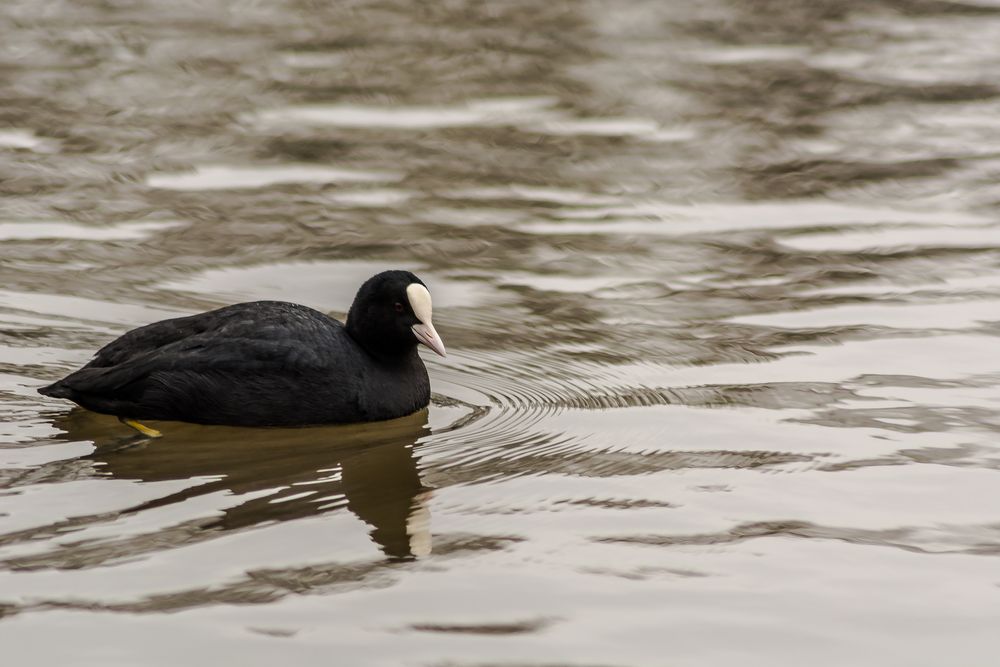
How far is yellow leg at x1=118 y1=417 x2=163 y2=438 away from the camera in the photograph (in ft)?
22.6

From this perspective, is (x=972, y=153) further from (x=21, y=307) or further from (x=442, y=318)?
(x=21, y=307)

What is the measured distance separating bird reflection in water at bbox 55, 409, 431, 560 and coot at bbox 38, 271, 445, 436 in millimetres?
92

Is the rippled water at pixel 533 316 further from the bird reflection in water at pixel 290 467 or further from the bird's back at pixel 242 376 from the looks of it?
the bird's back at pixel 242 376

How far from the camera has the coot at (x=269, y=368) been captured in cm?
691

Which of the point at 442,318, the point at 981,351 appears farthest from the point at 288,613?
the point at 981,351

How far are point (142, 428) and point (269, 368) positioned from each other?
574 millimetres

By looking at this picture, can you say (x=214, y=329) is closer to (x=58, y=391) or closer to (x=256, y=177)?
(x=58, y=391)

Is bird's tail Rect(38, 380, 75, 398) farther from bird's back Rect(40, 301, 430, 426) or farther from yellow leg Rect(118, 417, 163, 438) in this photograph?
yellow leg Rect(118, 417, 163, 438)

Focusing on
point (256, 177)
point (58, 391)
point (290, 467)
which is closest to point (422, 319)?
point (290, 467)

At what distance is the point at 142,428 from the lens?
6.96m

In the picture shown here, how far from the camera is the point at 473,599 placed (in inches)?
205

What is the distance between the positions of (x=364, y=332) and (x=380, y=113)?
5304 mm

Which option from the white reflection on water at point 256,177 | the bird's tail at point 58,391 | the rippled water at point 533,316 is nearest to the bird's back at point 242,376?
the bird's tail at point 58,391

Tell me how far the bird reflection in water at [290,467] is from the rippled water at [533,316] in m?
0.02
